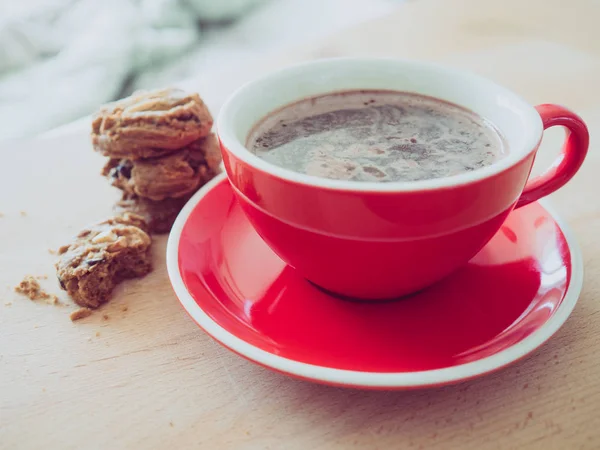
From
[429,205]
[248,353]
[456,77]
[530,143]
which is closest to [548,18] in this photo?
[456,77]

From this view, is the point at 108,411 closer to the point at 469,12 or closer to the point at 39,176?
the point at 39,176

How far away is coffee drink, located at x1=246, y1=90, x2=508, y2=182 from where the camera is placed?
0.67 meters

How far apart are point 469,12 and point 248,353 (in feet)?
4.28

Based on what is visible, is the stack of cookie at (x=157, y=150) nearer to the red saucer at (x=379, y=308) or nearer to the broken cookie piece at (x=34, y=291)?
the red saucer at (x=379, y=308)

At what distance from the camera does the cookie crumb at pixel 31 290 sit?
75 centimetres

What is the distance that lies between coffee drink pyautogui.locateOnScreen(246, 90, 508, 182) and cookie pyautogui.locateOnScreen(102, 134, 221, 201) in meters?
0.16

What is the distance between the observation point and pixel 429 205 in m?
0.55

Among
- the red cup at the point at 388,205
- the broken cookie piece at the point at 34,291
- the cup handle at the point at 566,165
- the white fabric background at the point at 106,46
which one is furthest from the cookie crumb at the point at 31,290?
the white fabric background at the point at 106,46

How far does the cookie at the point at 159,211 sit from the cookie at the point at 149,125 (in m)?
0.07

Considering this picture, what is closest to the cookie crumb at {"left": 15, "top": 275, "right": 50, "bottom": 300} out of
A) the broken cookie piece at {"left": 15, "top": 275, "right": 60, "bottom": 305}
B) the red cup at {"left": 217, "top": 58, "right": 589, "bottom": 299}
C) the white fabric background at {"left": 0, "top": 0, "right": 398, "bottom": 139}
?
the broken cookie piece at {"left": 15, "top": 275, "right": 60, "bottom": 305}

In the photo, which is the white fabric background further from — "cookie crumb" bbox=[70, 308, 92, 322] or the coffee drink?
"cookie crumb" bbox=[70, 308, 92, 322]

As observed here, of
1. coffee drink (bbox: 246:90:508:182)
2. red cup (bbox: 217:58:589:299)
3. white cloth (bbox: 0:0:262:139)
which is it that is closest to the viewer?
red cup (bbox: 217:58:589:299)

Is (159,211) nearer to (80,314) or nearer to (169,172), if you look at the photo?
(169,172)

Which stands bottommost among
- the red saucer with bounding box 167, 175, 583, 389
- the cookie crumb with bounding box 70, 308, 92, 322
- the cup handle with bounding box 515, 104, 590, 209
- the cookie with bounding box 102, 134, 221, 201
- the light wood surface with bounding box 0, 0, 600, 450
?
the light wood surface with bounding box 0, 0, 600, 450
